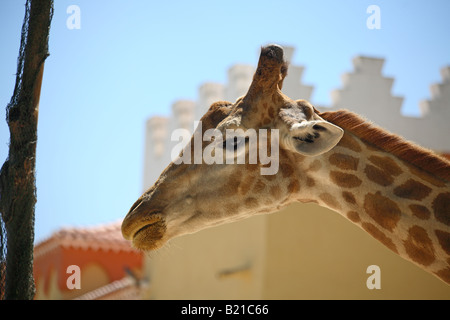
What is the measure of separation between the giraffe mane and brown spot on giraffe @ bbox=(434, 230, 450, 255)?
12.8 inches

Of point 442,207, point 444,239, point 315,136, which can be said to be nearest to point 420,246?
point 444,239

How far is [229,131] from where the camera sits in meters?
4.13

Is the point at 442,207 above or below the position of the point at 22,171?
below

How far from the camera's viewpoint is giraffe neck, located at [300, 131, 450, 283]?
151 inches

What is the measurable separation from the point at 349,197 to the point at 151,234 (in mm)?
1209

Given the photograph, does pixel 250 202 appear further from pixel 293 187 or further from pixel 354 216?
pixel 354 216

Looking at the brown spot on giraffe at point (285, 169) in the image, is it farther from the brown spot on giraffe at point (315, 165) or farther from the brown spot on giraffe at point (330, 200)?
the brown spot on giraffe at point (330, 200)

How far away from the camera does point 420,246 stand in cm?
387

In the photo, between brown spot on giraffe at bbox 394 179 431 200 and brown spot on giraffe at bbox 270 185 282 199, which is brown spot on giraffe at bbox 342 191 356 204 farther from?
brown spot on giraffe at bbox 270 185 282 199

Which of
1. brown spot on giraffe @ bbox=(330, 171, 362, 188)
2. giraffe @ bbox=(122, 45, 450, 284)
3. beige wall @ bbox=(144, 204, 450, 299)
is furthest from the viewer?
beige wall @ bbox=(144, 204, 450, 299)

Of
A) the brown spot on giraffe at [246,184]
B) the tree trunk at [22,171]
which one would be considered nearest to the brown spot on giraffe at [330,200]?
the brown spot on giraffe at [246,184]

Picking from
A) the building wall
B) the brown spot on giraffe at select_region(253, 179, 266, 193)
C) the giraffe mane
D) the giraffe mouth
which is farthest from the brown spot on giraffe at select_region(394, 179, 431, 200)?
the building wall

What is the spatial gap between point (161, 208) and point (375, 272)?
6.24 m

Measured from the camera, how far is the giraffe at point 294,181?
3.94 m
